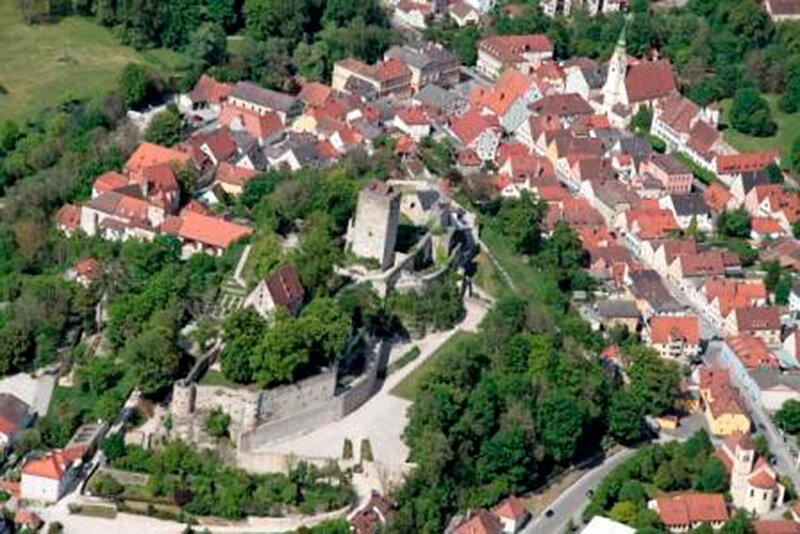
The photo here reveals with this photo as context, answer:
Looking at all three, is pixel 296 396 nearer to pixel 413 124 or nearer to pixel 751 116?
pixel 413 124

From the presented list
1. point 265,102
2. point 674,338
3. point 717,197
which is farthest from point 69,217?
point 717,197

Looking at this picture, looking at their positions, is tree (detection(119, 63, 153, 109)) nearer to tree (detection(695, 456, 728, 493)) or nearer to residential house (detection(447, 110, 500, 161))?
residential house (detection(447, 110, 500, 161))

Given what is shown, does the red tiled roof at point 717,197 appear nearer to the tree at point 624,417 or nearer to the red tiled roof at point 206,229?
the tree at point 624,417

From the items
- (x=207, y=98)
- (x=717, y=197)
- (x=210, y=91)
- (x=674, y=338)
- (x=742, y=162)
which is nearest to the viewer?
(x=674, y=338)

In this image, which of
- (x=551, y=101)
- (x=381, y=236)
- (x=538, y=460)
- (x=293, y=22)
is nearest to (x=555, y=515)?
(x=538, y=460)

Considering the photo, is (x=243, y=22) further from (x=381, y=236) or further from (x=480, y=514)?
(x=480, y=514)
